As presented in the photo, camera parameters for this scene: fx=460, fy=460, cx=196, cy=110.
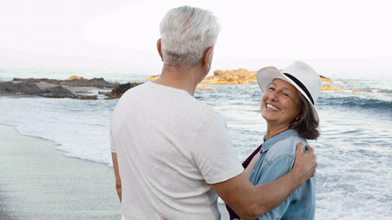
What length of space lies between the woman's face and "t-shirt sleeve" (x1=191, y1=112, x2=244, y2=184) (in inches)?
23.8

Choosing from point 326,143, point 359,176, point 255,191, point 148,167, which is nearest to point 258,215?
point 255,191

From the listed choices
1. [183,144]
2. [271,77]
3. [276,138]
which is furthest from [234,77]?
[183,144]

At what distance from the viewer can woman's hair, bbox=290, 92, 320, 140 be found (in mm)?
1888

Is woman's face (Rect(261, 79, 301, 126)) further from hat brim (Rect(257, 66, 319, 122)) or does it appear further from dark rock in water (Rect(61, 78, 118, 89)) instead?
dark rock in water (Rect(61, 78, 118, 89))

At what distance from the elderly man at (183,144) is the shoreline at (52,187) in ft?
8.64

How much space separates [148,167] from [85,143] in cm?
649

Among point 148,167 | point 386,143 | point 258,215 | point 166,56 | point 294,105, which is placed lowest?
point 386,143

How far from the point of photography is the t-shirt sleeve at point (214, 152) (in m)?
1.34

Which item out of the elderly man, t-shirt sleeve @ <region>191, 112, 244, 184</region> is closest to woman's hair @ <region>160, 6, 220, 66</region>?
the elderly man

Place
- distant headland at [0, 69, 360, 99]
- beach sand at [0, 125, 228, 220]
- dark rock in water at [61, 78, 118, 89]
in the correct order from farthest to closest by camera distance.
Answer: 1. dark rock in water at [61, 78, 118, 89]
2. distant headland at [0, 69, 360, 99]
3. beach sand at [0, 125, 228, 220]

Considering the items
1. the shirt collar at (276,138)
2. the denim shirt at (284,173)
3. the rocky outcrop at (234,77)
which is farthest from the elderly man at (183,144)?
the rocky outcrop at (234,77)

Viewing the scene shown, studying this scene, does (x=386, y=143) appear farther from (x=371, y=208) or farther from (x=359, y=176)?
(x=371, y=208)

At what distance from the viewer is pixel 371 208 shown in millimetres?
4723

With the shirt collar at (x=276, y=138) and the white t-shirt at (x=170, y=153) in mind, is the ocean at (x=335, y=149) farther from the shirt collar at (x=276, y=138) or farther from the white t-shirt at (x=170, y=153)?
the white t-shirt at (x=170, y=153)
